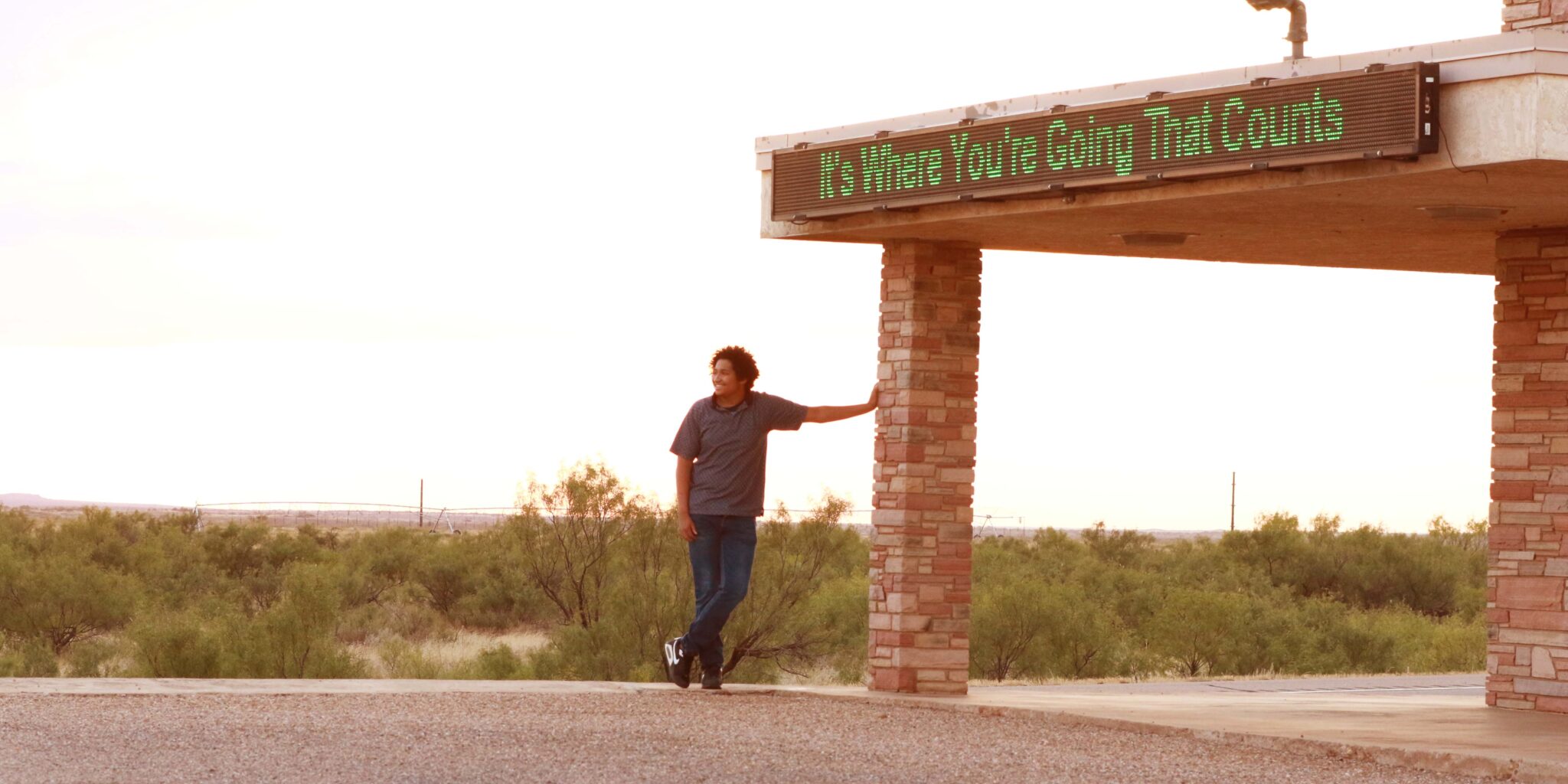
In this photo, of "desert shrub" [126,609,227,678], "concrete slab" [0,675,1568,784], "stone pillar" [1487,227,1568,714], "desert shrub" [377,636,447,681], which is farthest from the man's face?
"desert shrub" [377,636,447,681]

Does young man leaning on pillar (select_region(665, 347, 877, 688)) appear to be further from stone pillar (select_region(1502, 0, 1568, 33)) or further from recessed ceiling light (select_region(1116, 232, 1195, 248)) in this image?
stone pillar (select_region(1502, 0, 1568, 33))

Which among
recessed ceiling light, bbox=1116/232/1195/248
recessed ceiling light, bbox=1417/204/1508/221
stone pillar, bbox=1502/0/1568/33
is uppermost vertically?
stone pillar, bbox=1502/0/1568/33

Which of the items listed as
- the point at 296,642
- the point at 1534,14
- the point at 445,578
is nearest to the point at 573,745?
the point at 1534,14

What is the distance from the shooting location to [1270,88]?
10211 millimetres

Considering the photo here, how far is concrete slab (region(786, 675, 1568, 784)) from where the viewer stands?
9719mm

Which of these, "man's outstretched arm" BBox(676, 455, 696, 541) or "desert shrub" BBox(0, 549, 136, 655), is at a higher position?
"man's outstretched arm" BBox(676, 455, 696, 541)

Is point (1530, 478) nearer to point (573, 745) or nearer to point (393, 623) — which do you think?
point (573, 745)

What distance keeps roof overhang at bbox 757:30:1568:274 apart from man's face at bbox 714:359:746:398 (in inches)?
48.0

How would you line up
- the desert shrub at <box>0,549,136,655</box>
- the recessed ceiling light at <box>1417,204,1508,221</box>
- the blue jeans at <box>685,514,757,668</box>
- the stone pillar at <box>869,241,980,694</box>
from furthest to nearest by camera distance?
the desert shrub at <box>0,549,136,655</box> < the stone pillar at <box>869,241,980,694</box> < the blue jeans at <box>685,514,757,668</box> < the recessed ceiling light at <box>1417,204,1508,221</box>

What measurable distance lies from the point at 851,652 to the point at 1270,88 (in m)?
17.3

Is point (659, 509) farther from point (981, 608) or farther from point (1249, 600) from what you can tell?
point (1249, 600)

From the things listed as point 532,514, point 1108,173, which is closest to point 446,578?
point 532,514

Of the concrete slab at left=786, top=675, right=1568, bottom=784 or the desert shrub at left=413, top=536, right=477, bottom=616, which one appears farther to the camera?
the desert shrub at left=413, top=536, right=477, bottom=616

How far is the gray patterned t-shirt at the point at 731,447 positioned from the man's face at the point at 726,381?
3.4 inches
